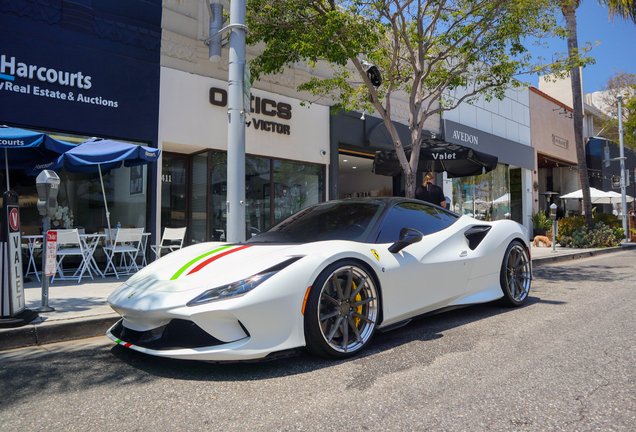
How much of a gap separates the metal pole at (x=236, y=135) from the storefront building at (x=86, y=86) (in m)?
3.32

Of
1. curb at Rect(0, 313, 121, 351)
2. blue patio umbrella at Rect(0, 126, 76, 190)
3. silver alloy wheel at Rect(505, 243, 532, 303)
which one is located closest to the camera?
curb at Rect(0, 313, 121, 351)

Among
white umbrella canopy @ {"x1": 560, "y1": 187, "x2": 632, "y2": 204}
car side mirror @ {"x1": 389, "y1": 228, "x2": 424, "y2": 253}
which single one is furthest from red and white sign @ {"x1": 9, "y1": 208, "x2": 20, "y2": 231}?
white umbrella canopy @ {"x1": 560, "y1": 187, "x2": 632, "y2": 204}

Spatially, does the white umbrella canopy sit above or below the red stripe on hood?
above

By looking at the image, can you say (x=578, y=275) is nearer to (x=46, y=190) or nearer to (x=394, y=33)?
(x=394, y=33)

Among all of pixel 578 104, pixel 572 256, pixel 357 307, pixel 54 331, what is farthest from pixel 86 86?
pixel 578 104

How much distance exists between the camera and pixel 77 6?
25.7 feet

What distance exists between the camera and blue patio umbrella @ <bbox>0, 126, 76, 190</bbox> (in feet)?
19.4

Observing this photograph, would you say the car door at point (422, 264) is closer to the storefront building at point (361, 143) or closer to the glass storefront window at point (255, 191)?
the glass storefront window at point (255, 191)

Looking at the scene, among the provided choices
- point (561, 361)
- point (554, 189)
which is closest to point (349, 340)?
point (561, 361)

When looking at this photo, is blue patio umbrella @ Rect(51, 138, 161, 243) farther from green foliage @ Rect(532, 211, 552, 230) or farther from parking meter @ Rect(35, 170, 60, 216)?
green foliage @ Rect(532, 211, 552, 230)

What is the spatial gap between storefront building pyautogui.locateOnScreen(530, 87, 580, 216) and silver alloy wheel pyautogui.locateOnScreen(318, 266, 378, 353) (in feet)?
64.3

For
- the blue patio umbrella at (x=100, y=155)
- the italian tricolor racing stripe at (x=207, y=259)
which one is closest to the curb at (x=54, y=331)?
the italian tricolor racing stripe at (x=207, y=259)

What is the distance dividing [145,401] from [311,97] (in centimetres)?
991

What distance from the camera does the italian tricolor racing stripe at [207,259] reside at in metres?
3.28
